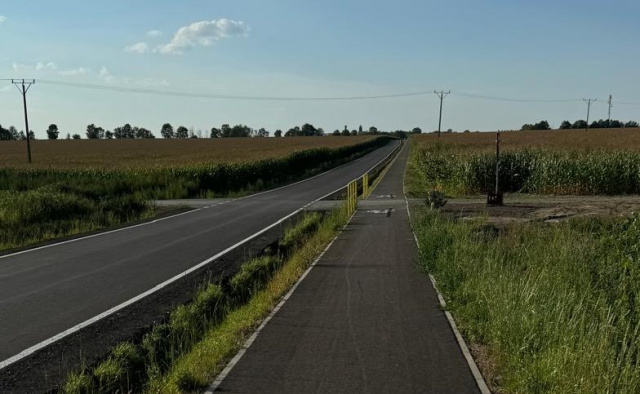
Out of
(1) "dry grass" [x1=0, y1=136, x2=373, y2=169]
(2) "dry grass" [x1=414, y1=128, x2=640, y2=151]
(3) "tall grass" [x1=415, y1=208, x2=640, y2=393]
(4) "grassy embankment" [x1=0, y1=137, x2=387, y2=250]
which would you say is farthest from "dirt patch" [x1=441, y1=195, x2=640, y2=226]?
(1) "dry grass" [x1=0, y1=136, x2=373, y2=169]

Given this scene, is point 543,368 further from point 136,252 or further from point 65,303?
point 136,252

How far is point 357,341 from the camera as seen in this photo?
6.62 m

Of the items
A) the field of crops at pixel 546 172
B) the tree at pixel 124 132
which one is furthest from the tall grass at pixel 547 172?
the tree at pixel 124 132

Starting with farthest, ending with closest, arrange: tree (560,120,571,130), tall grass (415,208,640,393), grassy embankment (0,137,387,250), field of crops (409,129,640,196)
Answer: tree (560,120,571,130), field of crops (409,129,640,196), grassy embankment (0,137,387,250), tall grass (415,208,640,393)

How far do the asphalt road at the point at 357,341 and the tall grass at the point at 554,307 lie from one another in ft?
1.40

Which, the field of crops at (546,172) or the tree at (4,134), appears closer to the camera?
the field of crops at (546,172)

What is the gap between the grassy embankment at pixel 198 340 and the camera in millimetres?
5582

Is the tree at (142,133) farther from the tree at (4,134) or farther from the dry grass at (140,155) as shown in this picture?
the dry grass at (140,155)

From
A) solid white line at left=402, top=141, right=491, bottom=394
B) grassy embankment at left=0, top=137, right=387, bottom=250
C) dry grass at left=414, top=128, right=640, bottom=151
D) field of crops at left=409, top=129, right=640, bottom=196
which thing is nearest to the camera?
solid white line at left=402, top=141, right=491, bottom=394

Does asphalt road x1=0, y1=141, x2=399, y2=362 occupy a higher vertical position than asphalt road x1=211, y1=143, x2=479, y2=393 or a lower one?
lower

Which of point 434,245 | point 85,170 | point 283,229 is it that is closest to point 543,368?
point 434,245

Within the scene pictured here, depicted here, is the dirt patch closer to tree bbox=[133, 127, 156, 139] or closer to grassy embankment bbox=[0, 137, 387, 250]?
grassy embankment bbox=[0, 137, 387, 250]

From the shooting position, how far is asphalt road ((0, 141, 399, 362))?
7.86 meters

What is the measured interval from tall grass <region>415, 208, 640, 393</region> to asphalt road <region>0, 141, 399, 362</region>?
526 cm
